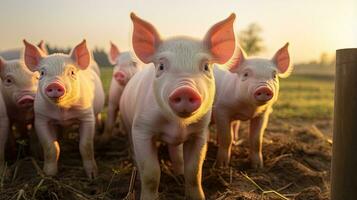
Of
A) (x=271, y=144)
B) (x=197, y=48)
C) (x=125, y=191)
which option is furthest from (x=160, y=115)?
(x=271, y=144)

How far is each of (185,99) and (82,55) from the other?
2.46 m

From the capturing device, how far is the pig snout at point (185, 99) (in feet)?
10.7

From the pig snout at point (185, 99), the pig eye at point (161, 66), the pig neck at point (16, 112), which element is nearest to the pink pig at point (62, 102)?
the pig neck at point (16, 112)

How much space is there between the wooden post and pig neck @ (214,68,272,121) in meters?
2.01

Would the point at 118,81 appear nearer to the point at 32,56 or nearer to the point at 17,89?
the point at 17,89

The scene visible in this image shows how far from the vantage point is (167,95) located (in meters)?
3.48

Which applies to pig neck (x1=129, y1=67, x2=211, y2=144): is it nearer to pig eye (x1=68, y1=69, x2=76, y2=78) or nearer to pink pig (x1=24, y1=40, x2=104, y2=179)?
pink pig (x1=24, y1=40, x2=104, y2=179)

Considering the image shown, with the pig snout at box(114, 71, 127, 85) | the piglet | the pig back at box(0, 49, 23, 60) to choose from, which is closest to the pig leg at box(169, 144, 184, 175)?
the piglet

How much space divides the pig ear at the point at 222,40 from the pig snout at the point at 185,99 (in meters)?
0.92

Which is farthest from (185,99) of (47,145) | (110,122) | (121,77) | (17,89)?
(110,122)

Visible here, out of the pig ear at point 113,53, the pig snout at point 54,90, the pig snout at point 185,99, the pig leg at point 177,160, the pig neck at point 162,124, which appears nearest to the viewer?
the pig snout at point 185,99

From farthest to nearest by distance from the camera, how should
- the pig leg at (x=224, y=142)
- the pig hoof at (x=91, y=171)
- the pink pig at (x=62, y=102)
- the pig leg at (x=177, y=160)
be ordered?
1. the pig leg at (x=224, y=142)
2. the pig hoof at (x=91, y=171)
3. the pig leg at (x=177, y=160)
4. the pink pig at (x=62, y=102)

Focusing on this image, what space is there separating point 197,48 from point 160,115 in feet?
2.32

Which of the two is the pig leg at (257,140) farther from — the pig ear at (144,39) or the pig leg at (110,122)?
the pig leg at (110,122)
